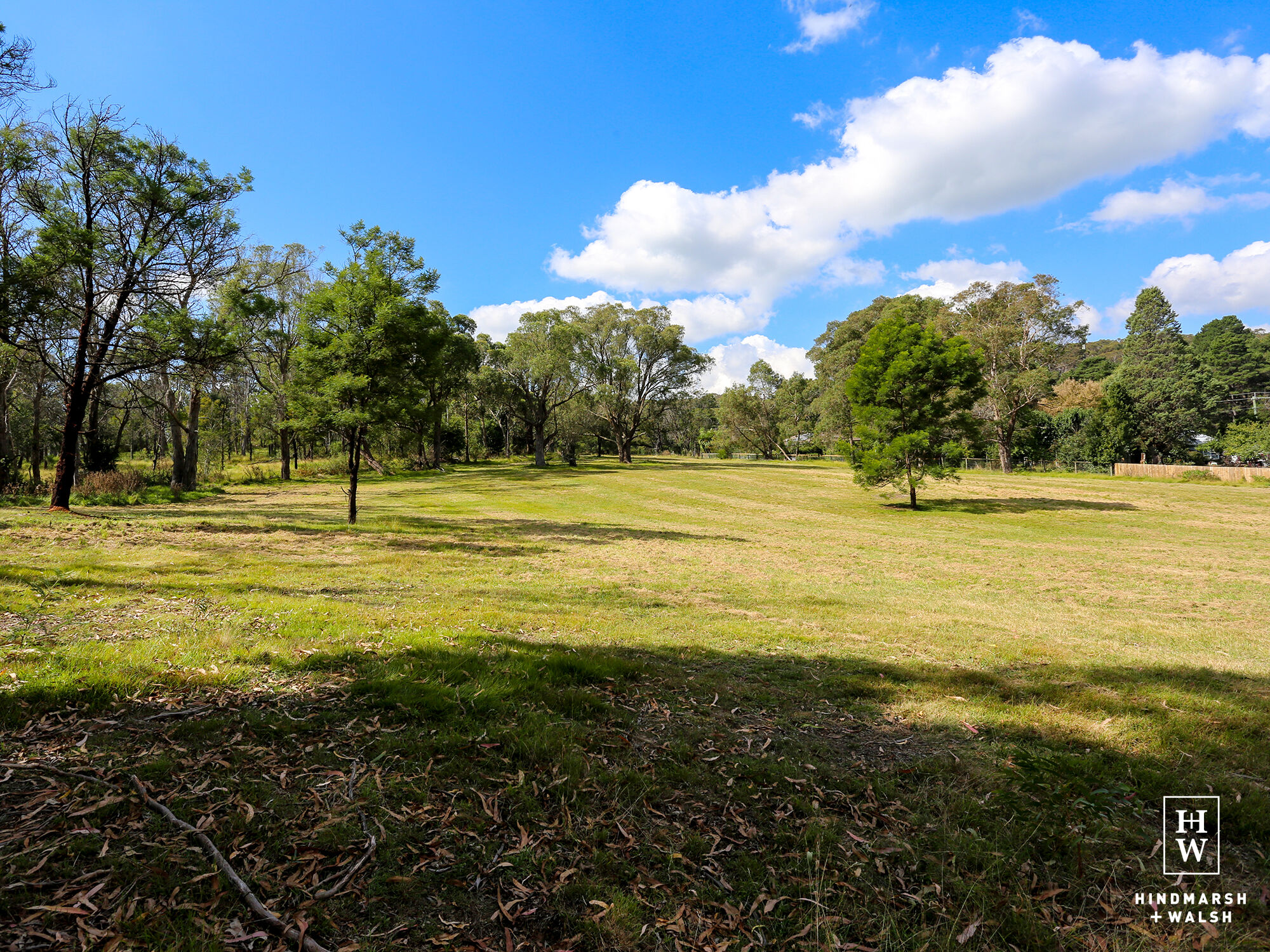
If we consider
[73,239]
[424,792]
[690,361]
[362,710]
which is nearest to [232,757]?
[362,710]

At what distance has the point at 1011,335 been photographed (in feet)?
143

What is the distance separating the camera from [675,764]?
3.99 metres

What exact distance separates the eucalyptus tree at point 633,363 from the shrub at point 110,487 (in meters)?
36.5

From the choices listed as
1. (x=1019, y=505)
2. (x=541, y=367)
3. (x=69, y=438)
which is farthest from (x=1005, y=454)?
(x=69, y=438)

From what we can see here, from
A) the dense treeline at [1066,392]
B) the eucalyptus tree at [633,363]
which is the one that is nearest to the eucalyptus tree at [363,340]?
the dense treeline at [1066,392]

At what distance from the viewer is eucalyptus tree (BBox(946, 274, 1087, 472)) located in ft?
143

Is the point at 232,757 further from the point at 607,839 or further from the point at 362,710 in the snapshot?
the point at 607,839

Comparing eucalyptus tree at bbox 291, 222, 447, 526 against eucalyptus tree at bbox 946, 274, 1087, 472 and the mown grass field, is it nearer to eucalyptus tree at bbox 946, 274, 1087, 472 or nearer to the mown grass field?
the mown grass field

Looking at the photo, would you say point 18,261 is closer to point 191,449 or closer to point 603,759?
point 191,449

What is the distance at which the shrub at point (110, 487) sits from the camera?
19.0 m

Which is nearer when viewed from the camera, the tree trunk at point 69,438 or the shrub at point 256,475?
the tree trunk at point 69,438

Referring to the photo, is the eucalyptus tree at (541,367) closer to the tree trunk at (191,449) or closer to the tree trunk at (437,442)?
the tree trunk at (437,442)

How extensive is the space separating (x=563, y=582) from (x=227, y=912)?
8.37m

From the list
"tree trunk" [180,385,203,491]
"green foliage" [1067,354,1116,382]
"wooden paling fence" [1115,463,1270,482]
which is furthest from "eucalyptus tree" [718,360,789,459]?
"tree trunk" [180,385,203,491]
